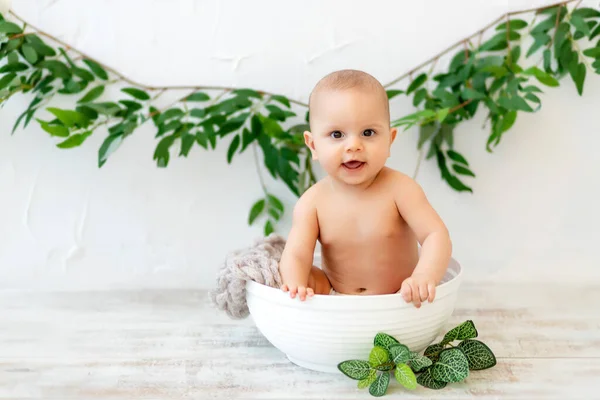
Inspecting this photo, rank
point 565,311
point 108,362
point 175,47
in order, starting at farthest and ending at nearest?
point 175,47
point 565,311
point 108,362

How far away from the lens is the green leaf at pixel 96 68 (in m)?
1.26

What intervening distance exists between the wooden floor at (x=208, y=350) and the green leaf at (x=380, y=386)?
0.07 ft

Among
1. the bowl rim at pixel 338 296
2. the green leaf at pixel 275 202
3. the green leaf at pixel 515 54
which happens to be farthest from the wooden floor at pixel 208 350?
the green leaf at pixel 515 54

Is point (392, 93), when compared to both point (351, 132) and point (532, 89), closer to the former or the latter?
point (532, 89)

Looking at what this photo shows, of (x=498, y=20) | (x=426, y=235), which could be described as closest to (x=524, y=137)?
(x=498, y=20)

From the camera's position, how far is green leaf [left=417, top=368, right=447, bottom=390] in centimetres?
87

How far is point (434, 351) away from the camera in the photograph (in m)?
0.92

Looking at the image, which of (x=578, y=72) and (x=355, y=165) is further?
(x=578, y=72)

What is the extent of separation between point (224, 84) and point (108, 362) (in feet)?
1.84

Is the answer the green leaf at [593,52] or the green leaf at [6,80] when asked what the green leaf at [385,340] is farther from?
the green leaf at [6,80]

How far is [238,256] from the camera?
38.9 inches

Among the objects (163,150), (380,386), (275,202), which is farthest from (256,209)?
(380,386)

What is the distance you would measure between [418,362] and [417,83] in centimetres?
58

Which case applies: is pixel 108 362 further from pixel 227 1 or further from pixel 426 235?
pixel 227 1
